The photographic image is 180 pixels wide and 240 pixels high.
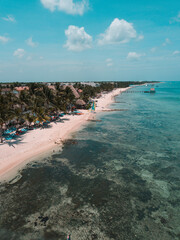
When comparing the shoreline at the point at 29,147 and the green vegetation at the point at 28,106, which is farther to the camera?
the green vegetation at the point at 28,106

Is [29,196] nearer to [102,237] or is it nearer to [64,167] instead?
[64,167]

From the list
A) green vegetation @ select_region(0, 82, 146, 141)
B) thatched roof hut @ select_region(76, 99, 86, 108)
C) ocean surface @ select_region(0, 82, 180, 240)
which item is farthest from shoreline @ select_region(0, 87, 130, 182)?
thatched roof hut @ select_region(76, 99, 86, 108)

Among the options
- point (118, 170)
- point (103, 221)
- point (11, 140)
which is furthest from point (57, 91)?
point (103, 221)

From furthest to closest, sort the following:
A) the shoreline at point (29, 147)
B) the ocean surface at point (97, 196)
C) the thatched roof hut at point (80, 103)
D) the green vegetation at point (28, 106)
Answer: the thatched roof hut at point (80, 103) → the green vegetation at point (28, 106) → the shoreline at point (29, 147) → the ocean surface at point (97, 196)

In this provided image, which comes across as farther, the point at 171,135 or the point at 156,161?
the point at 171,135

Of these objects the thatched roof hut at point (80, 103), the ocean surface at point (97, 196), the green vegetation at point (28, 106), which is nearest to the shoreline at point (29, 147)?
the ocean surface at point (97, 196)

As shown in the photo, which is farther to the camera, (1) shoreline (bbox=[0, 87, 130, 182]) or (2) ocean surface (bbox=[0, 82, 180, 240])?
(1) shoreline (bbox=[0, 87, 130, 182])

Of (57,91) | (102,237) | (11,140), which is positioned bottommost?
(102,237)

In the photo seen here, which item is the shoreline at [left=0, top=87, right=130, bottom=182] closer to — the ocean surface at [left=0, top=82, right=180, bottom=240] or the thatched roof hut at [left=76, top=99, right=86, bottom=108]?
the ocean surface at [left=0, top=82, right=180, bottom=240]

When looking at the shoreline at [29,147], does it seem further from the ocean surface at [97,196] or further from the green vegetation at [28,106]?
the green vegetation at [28,106]
